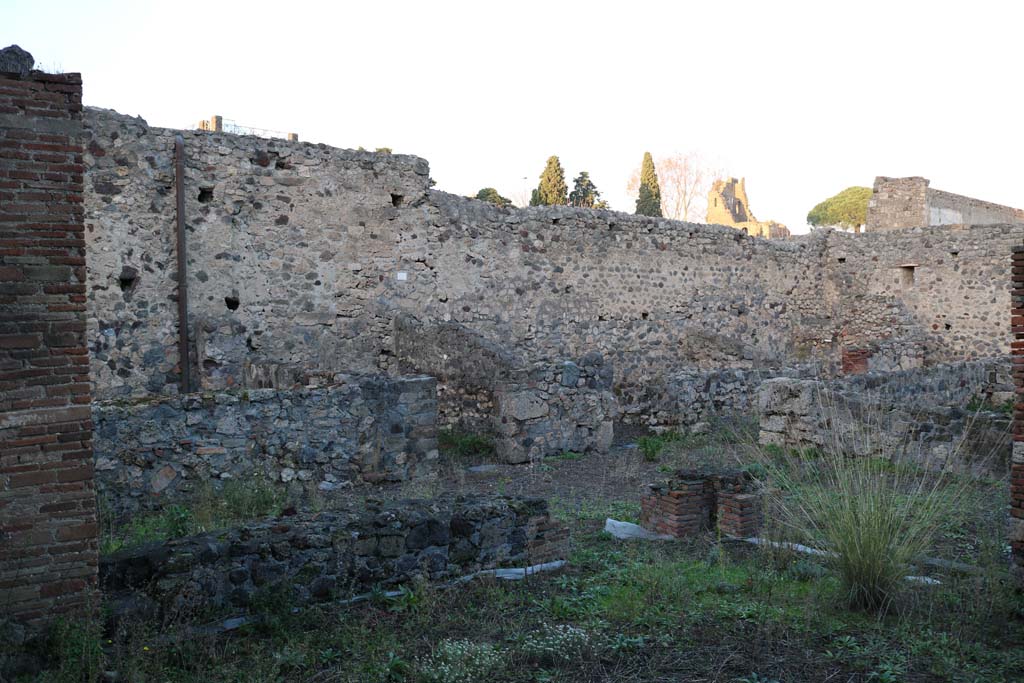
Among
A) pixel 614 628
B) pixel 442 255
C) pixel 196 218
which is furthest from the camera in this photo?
pixel 442 255

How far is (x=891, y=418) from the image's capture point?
10430mm

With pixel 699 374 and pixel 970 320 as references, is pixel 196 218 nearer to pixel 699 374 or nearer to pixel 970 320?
pixel 699 374

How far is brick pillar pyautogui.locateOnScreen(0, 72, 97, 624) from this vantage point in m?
4.32

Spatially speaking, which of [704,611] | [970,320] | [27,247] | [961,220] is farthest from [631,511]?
[961,220]

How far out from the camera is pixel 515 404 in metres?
10.6

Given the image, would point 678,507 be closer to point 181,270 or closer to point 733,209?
point 181,270

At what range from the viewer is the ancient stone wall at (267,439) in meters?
7.63

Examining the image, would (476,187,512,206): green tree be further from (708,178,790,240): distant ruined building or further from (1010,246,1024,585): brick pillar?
(1010,246,1024,585): brick pillar

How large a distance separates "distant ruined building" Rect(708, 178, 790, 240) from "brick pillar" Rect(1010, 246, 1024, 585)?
41079mm

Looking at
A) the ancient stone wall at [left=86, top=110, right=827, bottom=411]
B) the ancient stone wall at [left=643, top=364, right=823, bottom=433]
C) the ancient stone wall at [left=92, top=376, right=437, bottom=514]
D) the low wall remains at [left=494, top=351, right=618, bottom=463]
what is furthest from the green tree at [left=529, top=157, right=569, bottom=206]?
the ancient stone wall at [left=92, top=376, right=437, bottom=514]

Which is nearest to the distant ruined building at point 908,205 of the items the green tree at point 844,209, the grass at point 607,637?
the grass at point 607,637

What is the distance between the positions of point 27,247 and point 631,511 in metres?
5.71

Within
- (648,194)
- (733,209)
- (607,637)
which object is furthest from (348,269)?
(733,209)

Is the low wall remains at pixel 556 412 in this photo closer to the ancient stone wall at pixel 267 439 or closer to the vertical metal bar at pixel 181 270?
the ancient stone wall at pixel 267 439
